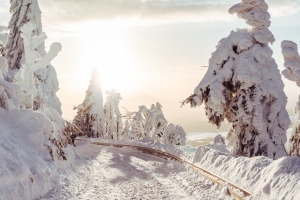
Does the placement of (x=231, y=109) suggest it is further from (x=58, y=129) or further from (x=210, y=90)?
(x=58, y=129)

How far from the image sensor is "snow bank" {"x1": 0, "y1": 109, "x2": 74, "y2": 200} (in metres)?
8.08

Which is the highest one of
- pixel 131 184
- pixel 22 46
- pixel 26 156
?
pixel 22 46

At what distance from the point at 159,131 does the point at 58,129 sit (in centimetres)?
2362

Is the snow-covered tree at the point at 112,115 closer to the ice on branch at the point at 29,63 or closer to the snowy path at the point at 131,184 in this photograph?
the snowy path at the point at 131,184

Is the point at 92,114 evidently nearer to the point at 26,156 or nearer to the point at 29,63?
the point at 29,63

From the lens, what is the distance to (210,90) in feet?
55.5

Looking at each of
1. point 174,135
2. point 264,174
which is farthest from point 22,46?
point 264,174

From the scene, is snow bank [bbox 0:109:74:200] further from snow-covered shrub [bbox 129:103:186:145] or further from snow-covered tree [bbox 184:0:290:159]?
snow-covered shrub [bbox 129:103:186:145]

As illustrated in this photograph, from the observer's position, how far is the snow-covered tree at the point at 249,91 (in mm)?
16578

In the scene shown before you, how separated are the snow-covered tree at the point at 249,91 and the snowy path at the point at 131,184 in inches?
152

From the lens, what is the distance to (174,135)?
43625 mm

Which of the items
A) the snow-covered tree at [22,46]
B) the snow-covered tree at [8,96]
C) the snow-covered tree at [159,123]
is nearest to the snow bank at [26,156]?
the snow-covered tree at [8,96]

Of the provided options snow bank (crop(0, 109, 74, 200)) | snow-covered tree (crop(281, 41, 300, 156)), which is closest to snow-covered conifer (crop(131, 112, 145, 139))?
snow-covered tree (crop(281, 41, 300, 156))

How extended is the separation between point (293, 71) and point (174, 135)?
30341mm
